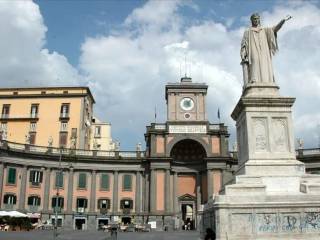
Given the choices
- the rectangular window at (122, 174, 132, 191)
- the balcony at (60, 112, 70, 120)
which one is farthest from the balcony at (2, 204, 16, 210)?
the balcony at (60, 112, 70, 120)

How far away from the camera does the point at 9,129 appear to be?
6200cm

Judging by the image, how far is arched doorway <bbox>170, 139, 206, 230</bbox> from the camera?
180ft

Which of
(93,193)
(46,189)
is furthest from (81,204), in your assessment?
(46,189)

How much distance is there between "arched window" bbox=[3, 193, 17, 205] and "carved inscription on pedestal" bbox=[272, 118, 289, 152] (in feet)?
139

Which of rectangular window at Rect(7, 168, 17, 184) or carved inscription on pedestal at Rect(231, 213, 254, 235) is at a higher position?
rectangular window at Rect(7, 168, 17, 184)

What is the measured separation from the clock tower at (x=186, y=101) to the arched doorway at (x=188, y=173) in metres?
3.92

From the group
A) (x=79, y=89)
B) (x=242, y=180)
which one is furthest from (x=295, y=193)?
(x=79, y=89)

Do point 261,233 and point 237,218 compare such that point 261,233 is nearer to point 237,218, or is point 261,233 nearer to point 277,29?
point 237,218

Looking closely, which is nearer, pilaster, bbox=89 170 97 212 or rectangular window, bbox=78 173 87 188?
pilaster, bbox=89 170 97 212

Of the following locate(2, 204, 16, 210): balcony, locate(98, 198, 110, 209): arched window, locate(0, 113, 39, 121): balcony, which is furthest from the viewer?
locate(0, 113, 39, 121): balcony

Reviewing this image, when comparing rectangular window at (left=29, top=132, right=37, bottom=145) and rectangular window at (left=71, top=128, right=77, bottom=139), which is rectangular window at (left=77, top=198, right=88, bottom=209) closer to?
rectangular window at (left=71, top=128, right=77, bottom=139)

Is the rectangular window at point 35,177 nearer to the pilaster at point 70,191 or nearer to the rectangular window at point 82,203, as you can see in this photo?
the pilaster at point 70,191

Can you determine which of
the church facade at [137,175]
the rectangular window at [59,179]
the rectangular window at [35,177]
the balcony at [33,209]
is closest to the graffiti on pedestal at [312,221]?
the church facade at [137,175]

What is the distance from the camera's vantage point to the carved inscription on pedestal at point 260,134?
1486 cm
